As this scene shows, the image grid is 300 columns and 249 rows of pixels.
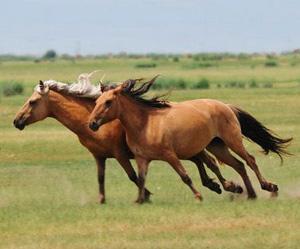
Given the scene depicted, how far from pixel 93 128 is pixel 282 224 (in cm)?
334

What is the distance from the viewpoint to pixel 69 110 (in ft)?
56.0

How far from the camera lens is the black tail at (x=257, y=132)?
17828 mm

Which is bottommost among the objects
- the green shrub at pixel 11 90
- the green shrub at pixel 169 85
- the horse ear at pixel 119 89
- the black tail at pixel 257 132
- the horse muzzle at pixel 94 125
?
the green shrub at pixel 169 85

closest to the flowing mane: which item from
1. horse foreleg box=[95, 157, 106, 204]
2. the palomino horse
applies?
the palomino horse

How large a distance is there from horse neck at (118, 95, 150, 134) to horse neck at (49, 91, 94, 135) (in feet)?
2.63

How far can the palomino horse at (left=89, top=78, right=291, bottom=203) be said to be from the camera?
16.2 metres

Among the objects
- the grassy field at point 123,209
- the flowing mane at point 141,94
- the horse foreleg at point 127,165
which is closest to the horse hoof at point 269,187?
the grassy field at point 123,209

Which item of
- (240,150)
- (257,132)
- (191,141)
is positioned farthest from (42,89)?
(257,132)

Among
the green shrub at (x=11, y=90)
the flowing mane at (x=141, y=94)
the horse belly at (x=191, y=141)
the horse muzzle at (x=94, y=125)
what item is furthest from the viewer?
the green shrub at (x=11, y=90)

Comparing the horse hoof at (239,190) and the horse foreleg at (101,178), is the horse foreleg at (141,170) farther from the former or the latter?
the horse hoof at (239,190)

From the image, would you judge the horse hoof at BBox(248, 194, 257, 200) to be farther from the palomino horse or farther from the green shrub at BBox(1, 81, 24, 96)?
the green shrub at BBox(1, 81, 24, 96)

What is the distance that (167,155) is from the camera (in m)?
16.1

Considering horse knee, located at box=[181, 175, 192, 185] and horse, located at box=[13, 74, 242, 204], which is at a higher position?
horse, located at box=[13, 74, 242, 204]

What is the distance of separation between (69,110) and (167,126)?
165 centimetres
